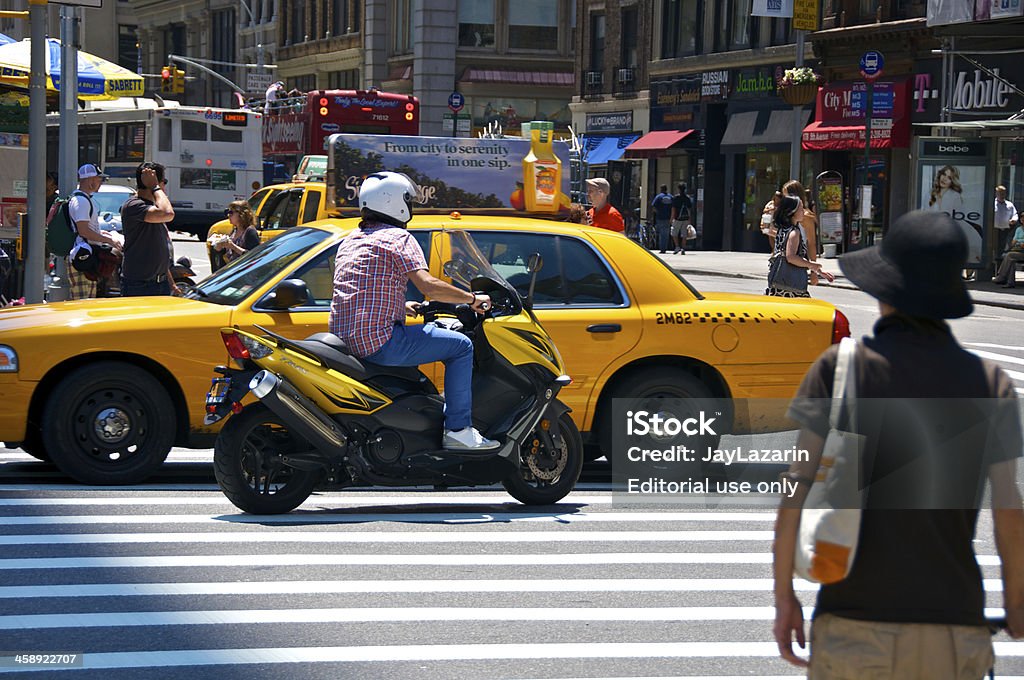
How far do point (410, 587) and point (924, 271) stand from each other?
402cm

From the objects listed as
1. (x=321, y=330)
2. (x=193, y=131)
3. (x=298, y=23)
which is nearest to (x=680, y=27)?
(x=193, y=131)

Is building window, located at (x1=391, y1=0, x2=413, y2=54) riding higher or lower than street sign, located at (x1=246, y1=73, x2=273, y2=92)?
higher

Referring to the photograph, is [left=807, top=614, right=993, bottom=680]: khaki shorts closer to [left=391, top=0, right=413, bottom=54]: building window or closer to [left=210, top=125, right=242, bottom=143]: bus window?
[left=210, top=125, right=242, bottom=143]: bus window

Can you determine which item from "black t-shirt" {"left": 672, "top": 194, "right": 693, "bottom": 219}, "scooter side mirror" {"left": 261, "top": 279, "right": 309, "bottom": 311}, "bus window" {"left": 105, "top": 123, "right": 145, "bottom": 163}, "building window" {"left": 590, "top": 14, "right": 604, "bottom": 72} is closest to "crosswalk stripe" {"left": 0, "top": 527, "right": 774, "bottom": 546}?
"scooter side mirror" {"left": 261, "top": 279, "right": 309, "bottom": 311}

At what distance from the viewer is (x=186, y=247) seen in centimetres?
4150

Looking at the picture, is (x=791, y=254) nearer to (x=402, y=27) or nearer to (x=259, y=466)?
(x=259, y=466)

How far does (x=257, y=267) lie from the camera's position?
394 inches

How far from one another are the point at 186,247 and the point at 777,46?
17.2 meters

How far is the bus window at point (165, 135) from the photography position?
44719mm

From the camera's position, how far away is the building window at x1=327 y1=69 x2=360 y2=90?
2842 inches

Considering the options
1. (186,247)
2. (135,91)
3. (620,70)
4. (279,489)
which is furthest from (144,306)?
(620,70)

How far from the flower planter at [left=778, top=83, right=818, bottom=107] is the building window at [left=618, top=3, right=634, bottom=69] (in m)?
18.2

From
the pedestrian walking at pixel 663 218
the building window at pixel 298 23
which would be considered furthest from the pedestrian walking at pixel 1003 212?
the building window at pixel 298 23

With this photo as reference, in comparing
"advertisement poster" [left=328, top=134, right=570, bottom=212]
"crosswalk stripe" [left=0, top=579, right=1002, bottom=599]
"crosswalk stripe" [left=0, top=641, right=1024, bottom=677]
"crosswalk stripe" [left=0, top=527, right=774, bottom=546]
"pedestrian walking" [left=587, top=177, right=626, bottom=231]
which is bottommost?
"crosswalk stripe" [left=0, top=527, right=774, bottom=546]
